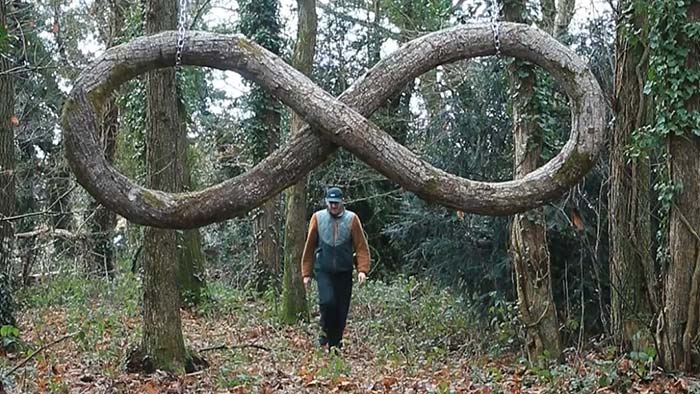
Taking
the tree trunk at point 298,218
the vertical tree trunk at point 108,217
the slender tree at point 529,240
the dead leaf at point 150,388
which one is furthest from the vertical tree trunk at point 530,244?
the vertical tree trunk at point 108,217

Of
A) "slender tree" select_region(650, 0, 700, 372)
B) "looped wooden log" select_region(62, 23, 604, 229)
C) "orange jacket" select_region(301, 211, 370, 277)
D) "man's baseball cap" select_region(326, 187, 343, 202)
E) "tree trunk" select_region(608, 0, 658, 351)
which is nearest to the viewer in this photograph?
"looped wooden log" select_region(62, 23, 604, 229)

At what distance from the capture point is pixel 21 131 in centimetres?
1582

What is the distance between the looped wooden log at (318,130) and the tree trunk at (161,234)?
2.89 m

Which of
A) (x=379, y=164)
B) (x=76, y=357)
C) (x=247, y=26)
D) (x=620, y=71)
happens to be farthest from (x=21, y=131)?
(x=379, y=164)

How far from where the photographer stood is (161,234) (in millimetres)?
7098

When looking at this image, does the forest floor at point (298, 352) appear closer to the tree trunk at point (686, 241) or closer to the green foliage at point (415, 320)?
the green foliage at point (415, 320)

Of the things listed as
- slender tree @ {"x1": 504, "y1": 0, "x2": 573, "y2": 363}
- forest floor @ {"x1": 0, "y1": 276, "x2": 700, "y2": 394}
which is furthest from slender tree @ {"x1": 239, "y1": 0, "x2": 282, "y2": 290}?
slender tree @ {"x1": 504, "y1": 0, "x2": 573, "y2": 363}

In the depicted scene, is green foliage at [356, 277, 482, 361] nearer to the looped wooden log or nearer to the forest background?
the forest background

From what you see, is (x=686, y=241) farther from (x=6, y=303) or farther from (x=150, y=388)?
(x=6, y=303)

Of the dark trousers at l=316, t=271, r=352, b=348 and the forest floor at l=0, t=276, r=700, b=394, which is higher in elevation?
the dark trousers at l=316, t=271, r=352, b=348

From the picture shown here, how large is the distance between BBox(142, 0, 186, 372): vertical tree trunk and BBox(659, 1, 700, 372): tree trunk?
429 cm

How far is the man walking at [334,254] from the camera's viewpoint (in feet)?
28.7

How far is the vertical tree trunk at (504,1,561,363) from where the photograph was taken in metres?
8.19

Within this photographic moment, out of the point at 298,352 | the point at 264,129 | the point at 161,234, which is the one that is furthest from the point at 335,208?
the point at 264,129
